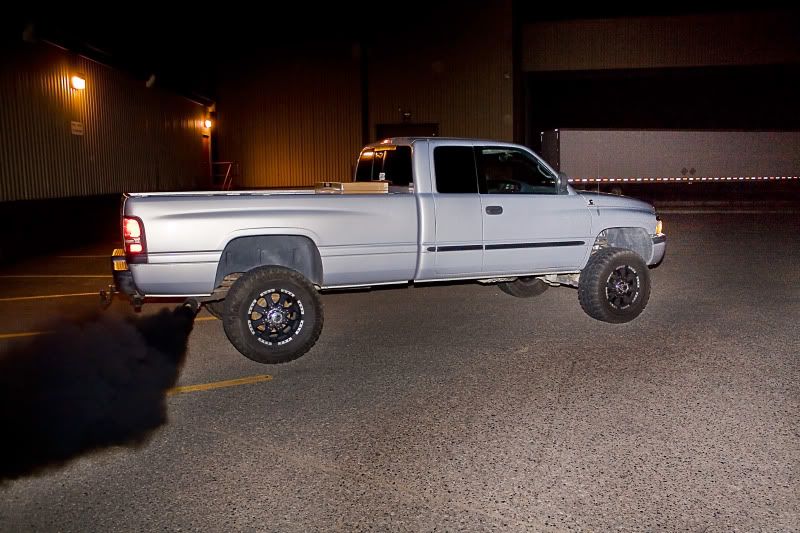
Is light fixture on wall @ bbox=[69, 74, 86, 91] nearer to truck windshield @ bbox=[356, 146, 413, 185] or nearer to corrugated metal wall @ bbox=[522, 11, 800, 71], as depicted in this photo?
truck windshield @ bbox=[356, 146, 413, 185]

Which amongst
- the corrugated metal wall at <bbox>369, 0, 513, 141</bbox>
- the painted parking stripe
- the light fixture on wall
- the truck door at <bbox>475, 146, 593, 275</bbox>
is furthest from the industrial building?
the truck door at <bbox>475, 146, 593, 275</bbox>

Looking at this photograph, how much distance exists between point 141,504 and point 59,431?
1.47 meters

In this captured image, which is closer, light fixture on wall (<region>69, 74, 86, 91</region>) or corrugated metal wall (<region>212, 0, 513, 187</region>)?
light fixture on wall (<region>69, 74, 86, 91</region>)

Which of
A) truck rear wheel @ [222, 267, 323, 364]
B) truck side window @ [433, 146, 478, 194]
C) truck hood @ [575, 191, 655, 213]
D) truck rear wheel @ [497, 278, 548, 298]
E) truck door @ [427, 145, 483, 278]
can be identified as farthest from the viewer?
truck rear wheel @ [497, 278, 548, 298]

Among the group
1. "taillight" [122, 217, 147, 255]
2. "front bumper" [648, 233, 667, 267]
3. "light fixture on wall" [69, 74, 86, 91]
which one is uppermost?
"light fixture on wall" [69, 74, 86, 91]

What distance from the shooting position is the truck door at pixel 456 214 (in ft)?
27.7

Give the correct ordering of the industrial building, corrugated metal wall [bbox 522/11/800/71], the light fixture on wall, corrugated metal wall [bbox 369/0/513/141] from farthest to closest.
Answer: corrugated metal wall [bbox 522/11/800/71] < the industrial building < corrugated metal wall [bbox 369/0/513/141] < the light fixture on wall

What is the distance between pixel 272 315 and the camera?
764cm

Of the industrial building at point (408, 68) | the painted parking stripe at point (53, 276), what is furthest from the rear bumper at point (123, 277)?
the industrial building at point (408, 68)

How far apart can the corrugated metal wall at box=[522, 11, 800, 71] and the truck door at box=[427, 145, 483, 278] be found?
2413 cm

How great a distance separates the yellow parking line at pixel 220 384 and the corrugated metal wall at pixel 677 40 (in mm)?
26736

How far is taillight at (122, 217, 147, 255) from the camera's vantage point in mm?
7156

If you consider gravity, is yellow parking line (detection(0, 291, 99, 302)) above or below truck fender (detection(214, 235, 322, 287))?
below

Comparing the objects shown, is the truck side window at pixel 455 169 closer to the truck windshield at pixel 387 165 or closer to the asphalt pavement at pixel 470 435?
the truck windshield at pixel 387 165
